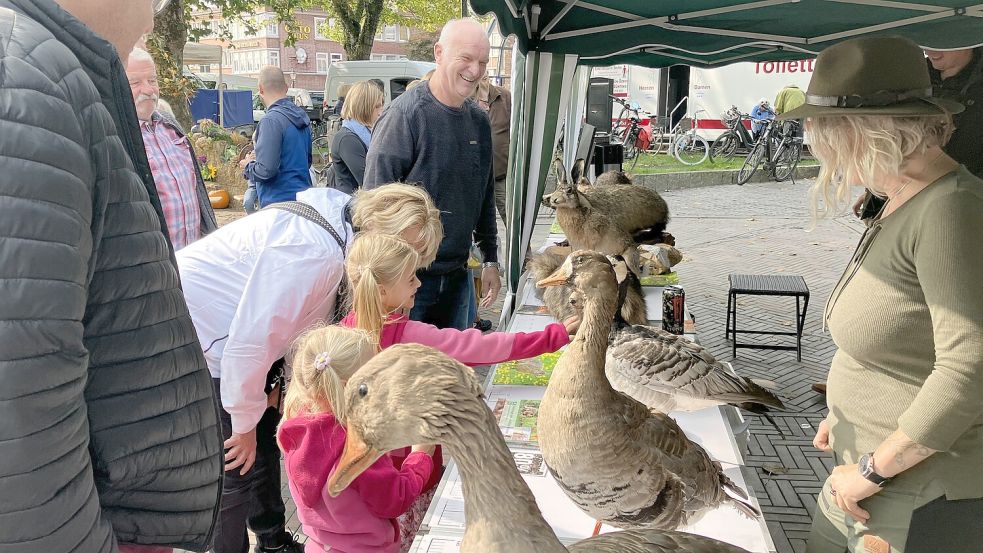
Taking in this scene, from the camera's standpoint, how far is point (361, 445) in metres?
1.39

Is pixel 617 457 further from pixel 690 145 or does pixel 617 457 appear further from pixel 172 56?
pixel 690 145

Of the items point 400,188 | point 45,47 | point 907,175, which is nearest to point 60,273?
point 45,47

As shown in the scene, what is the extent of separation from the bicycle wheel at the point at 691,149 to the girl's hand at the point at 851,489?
17420 mm

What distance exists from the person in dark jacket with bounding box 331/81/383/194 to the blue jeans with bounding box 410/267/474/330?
1.50m

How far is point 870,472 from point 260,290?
1.83m

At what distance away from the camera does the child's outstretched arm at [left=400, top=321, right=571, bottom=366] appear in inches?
104

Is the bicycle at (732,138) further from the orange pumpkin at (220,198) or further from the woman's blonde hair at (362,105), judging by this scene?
the woman's blonde hair at (362,105)

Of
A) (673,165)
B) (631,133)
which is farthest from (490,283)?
(631,133)

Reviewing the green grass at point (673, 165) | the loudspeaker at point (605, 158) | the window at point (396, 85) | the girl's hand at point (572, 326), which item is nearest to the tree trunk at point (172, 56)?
the window at point (396, 85)

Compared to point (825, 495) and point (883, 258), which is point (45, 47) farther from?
point (825, 495)

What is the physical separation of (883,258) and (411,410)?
4.24 ft

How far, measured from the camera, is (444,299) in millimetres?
3916

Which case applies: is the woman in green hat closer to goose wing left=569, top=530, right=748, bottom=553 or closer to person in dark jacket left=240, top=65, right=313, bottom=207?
goose wing left=569, top=530, right=748, bottom=553

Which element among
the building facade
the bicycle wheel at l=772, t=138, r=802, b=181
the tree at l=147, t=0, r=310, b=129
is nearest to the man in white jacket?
the tree at l=147, t=0, r=310, b=129
